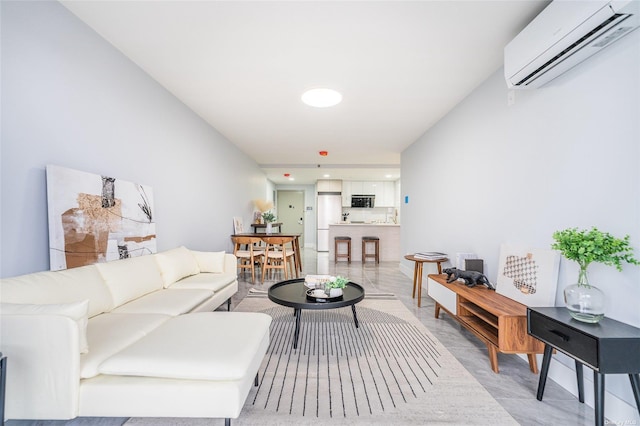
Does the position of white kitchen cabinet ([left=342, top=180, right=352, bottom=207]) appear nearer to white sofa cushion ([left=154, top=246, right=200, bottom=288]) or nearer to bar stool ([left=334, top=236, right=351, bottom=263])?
bar stool ([left=334, top=236, right=351, bottom=263])

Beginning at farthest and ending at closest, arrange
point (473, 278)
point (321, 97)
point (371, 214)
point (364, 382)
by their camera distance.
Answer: point (371, 214) → point (321, 97) → point (473, 278) → point (364, 382)

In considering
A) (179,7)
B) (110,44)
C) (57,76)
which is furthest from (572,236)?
(110,44)

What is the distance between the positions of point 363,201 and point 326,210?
1279 mm

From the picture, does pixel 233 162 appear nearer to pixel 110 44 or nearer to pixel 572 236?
pixel 110 44

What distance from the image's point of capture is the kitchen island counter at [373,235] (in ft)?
24.9

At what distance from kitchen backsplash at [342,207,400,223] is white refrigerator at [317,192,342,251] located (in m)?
0.34

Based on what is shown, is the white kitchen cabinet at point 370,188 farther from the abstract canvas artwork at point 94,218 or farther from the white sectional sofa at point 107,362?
the white sectional sofa at point 107,362

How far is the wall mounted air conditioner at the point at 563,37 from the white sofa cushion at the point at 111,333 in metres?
3.00

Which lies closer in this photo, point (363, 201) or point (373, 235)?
point (373, 235)

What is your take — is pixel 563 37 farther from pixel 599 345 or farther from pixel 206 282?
pixel 206 282

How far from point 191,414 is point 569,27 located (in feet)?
9.15

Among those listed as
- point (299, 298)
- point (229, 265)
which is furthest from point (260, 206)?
point (299, 298)

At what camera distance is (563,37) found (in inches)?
62.9

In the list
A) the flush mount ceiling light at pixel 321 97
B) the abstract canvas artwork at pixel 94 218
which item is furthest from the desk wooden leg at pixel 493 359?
the abstract canvas artwork at pixel 94 218
